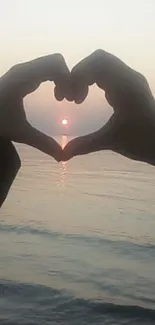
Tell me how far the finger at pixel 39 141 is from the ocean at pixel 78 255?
4.01m

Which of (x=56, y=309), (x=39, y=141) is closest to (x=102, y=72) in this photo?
(x=39, y=141)

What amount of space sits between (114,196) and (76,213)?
445 cm

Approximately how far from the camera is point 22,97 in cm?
457

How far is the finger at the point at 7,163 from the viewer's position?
15.6ft

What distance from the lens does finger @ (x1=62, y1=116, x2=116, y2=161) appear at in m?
4.66

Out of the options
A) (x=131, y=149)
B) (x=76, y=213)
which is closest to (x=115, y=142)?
(x=131, y=149)

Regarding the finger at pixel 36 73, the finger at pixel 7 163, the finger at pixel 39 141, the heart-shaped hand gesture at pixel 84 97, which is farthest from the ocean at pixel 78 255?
the finger at pixel 36 73

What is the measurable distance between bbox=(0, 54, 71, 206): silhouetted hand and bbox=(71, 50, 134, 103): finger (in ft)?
0.31

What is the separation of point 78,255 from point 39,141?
9286 millimetres

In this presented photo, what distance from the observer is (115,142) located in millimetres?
4703

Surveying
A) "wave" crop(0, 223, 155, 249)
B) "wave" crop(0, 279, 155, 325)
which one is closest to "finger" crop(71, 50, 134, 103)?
"wave" crop(0, 279, 155, 325)

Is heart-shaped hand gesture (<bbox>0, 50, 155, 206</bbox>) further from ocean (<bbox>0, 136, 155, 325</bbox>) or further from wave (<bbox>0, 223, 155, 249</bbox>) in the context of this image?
wave (<bbox>0, 223, 155, 249</bbox>)

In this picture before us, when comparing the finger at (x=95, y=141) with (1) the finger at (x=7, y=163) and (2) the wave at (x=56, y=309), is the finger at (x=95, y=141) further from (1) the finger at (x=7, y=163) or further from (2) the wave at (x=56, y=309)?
(2) the wave at (x=56, y=309)

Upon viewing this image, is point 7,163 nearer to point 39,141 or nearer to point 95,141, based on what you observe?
point 39,141
